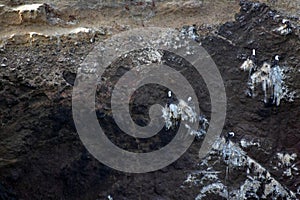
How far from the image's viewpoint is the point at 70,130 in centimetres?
452

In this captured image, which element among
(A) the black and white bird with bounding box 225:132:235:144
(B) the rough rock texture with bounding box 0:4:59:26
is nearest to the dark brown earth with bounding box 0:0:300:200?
(A) the black and white bird with bounding box 225:132:235:144

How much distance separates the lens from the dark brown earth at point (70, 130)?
14.6 feet

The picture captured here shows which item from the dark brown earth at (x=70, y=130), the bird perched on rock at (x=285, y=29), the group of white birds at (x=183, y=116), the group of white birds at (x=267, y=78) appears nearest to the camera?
the dark brown earth at (x=70, y=130)

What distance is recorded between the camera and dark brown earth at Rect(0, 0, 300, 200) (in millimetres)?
4457

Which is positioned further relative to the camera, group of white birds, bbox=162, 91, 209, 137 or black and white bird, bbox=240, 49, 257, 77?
black and white bird, bbox=240, 49, 257, 77

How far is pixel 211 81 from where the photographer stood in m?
4.74

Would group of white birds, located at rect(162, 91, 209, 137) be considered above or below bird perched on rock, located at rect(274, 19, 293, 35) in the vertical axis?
below

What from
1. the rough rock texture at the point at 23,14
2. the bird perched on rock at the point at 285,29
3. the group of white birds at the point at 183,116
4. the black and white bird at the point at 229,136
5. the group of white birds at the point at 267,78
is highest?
the rough rock texture at the point at 23,14

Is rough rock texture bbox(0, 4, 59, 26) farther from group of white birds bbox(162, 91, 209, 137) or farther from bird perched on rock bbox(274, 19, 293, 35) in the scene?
bird perched on rock bbox(274, 19, 293, 35)

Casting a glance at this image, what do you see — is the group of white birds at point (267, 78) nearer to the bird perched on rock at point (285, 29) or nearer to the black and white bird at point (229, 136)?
the bird perched on rock at point (285, 29)

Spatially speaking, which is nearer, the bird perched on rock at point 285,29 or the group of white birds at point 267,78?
the group of white birds at point 267,78

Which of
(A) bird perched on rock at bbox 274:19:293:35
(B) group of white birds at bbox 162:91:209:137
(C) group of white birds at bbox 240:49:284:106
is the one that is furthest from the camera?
(A) bird perched on rock at bbox 274:19:293:35

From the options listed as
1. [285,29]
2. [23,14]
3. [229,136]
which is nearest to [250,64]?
[285,29]

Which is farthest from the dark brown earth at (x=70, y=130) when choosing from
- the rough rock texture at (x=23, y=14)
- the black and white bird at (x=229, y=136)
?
the rough rock texture at (x=23, y=14)
